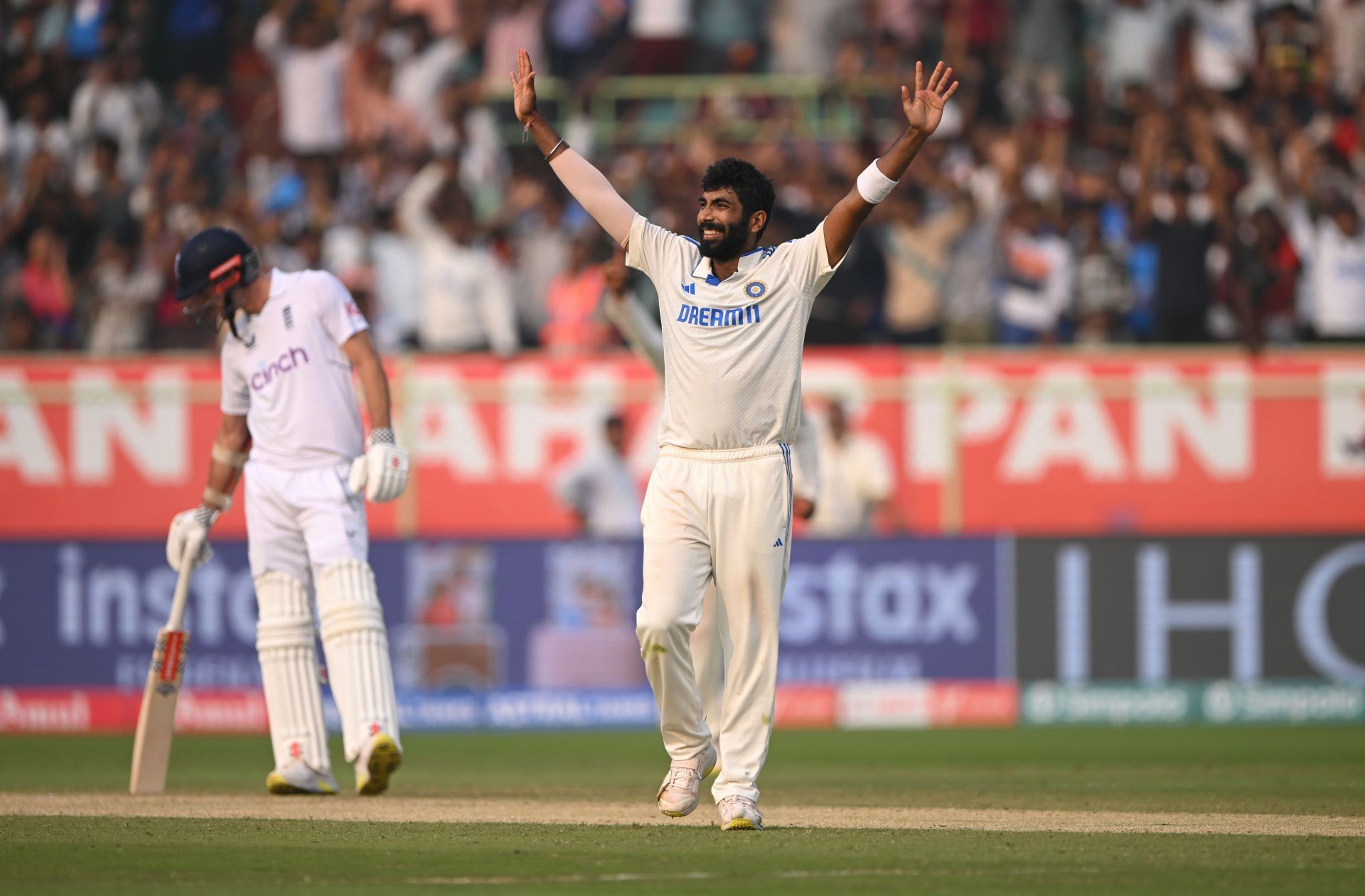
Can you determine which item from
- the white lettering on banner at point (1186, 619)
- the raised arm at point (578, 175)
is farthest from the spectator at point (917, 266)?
the raised arm at point (578, 175)

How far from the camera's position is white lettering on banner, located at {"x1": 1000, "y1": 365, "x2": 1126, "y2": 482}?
1683 centimetres

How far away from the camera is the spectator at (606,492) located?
1595 cm

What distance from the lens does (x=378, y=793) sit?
29.7 feet

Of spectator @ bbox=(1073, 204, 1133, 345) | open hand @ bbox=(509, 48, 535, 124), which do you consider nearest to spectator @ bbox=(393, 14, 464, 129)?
spectator @ bbox=(1073, 204, 1133, 345)

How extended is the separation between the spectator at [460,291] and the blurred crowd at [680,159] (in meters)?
0.02

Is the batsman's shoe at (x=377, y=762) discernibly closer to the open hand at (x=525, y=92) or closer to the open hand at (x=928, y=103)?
the open hand at (x=525, y=92)

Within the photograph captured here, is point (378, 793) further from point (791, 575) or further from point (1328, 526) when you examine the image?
point (1328, 526)

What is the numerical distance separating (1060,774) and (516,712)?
17.7ft

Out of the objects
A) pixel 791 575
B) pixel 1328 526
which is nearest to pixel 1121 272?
pixel 1328 526

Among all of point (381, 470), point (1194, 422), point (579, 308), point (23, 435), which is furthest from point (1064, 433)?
point (381, 470)

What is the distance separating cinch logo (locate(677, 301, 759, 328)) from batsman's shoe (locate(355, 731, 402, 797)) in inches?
93.3

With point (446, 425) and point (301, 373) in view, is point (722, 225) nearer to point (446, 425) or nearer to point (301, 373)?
point (301, 373)

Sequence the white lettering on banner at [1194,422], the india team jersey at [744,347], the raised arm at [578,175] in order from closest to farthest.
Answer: the india team jersey at [744,347] < the raised arm at [578,175] < the white lettering on banner at [1194,422]

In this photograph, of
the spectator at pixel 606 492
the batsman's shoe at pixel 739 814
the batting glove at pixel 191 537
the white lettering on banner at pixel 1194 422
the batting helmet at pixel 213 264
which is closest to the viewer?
the batsman's shoe at pixel 739 814
